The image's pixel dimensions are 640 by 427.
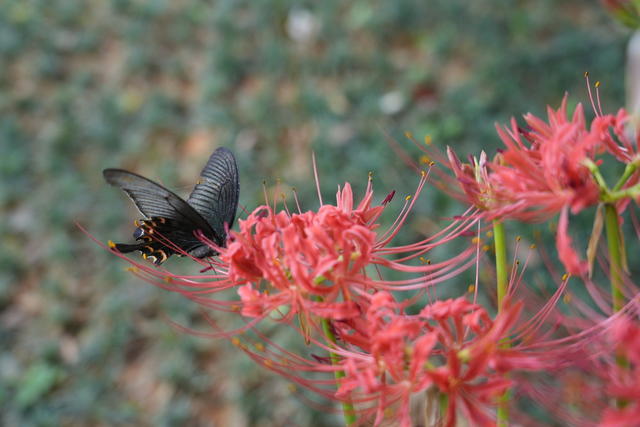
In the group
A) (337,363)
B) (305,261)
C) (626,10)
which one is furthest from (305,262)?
(626,10)

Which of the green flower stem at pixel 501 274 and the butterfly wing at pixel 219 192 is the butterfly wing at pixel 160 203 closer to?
the butterfly wing at pixel 219 192

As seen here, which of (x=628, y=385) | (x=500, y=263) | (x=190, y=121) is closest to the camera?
(x=628, y=385)

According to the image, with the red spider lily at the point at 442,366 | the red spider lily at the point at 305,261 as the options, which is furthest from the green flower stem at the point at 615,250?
the red spider lily at the point at 305,261

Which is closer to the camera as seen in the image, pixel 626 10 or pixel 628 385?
pixel 628 385

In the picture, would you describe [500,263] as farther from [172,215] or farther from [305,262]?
[172,215]

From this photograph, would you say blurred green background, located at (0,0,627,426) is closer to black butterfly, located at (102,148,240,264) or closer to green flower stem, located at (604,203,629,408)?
black butterfly, located at (102,148,240,264)

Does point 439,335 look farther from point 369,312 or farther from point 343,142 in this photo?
point 343,142
